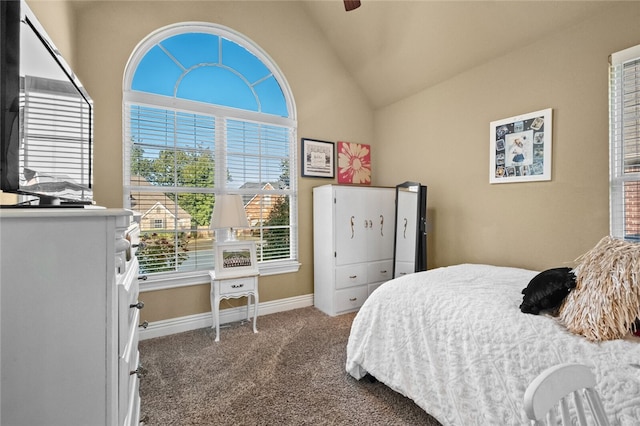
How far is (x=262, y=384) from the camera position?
2039 millimetres

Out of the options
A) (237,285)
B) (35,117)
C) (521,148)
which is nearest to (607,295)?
(521,148)

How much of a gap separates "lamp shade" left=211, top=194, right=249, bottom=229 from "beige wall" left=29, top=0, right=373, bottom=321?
81cm

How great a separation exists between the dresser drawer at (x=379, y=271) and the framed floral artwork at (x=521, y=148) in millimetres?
1492

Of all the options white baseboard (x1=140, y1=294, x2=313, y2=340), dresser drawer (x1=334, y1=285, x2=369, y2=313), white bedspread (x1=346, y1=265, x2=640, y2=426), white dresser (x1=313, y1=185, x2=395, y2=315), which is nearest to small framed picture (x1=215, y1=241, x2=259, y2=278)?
white baseboard (x1=140, y1=294, x2=313, y2=340)

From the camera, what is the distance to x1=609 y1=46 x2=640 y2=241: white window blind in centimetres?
206

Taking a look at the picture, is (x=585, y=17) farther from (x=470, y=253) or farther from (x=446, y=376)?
(x=446, y=376)

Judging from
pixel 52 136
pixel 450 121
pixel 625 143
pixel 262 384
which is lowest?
pixel 262 384

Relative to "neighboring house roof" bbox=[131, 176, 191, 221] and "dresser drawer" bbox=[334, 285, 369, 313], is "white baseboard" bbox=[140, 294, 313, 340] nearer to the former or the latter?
"dresser drawer" bbox=[334, 285, 369, 313]

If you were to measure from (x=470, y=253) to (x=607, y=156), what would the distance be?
135 centimetres

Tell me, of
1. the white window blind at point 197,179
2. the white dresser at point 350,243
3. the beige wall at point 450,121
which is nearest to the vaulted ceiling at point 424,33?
the beige wall at point 450,121

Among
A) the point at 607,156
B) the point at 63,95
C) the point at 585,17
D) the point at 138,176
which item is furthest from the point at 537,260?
the point at 138,176

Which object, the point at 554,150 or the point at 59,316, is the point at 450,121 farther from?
the point at 59,316

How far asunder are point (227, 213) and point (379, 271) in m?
1.94

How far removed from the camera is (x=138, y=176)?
2803 millimetres
